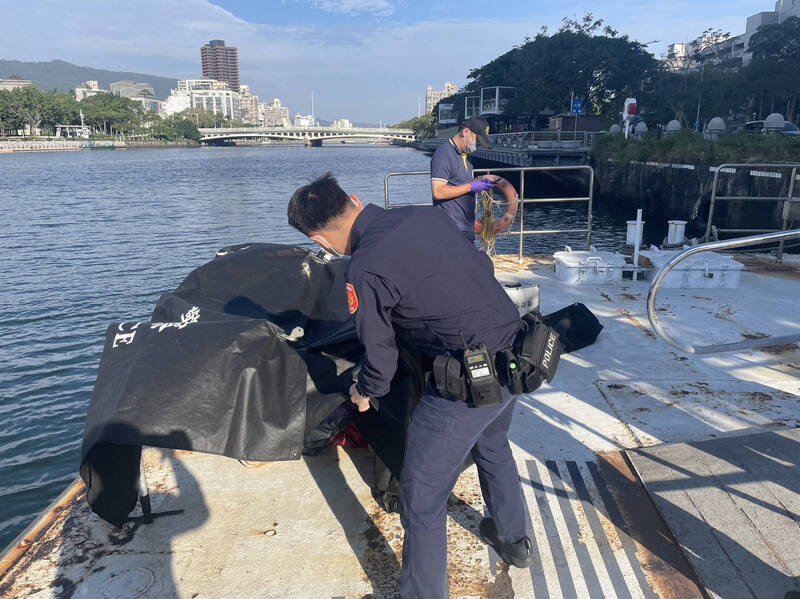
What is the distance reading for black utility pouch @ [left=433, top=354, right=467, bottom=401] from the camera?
200 cm

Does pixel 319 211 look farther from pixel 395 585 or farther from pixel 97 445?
pixel 395 585

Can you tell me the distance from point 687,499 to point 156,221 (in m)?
24.6

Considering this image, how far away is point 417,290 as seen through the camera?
1981mm

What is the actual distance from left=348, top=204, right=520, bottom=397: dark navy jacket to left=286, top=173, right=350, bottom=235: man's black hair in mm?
99

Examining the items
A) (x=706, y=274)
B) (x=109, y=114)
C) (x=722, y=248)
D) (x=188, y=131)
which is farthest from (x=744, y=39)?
(x=109, y=114)

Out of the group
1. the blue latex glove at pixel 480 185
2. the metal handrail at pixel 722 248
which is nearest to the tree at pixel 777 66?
the blue latex glove at pixel 480 185

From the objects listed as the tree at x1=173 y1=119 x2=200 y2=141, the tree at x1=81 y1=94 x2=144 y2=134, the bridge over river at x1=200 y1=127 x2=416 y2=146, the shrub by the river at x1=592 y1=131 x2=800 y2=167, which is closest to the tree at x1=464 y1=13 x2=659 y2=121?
the shrub by the river at x1=592 y1=131 x2=800 y2=167

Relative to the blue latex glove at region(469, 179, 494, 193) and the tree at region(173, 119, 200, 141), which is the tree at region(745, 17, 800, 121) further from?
the tree at region(173, 119, 200, 141)

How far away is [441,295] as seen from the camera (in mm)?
2006

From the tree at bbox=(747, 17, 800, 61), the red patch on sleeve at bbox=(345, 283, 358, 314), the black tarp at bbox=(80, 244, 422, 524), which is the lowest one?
the black tarp at bbox=(80, 244, 422, 524)

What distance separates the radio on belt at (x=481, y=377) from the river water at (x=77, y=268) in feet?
18.2

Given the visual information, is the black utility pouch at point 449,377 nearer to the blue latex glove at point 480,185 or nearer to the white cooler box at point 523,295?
the blue latex glove at point 480,185

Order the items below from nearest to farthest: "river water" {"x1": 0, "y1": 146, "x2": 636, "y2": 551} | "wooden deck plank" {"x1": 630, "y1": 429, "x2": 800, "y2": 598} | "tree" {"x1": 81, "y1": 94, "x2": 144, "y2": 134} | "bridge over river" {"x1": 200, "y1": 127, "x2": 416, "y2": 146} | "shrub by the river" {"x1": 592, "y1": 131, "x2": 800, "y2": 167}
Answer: "wooden deck plank" {"x1": 630, "y1": 429, "x2": 800, "y2": 598} < "river water" {"x1": 0, "y1": 146, "x2": 636, "y2": 551} < "shrub by the river" {"x1": 592, "y1": 131, "x2": 800, "y2": 167} < "bridge over river" {"x1": 200, "y1": 127, "x2": 416, "y2": 146} < "tree" {"x1": 81, "y1": 94, "x2": 144, "y2": 134}

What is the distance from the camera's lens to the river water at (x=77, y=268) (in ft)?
22.2
